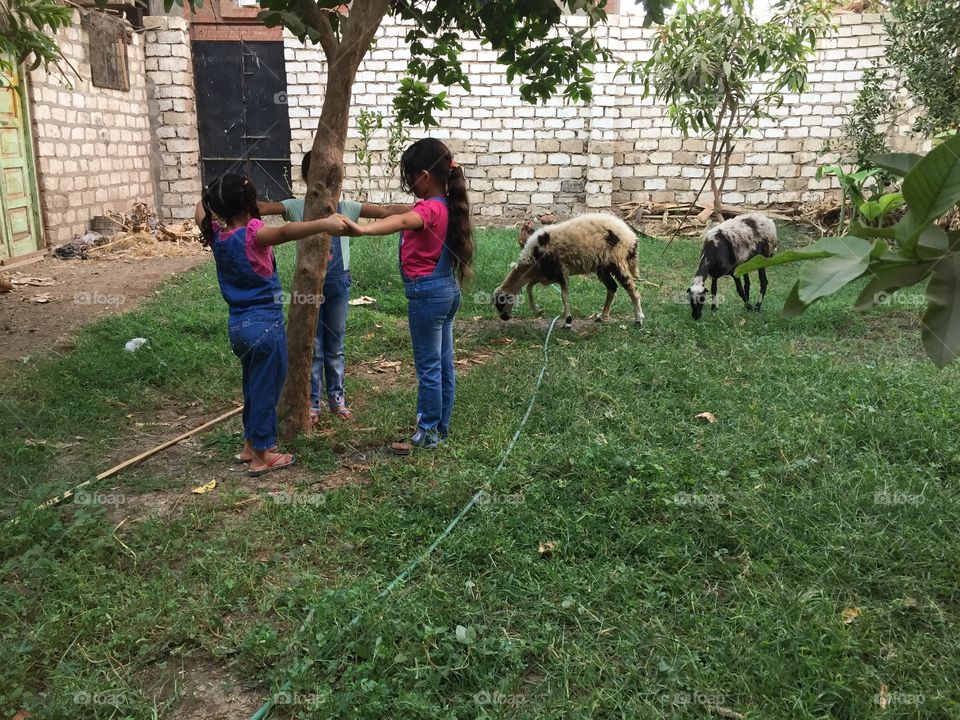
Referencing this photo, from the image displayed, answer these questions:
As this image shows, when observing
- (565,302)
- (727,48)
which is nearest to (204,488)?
(565,302)

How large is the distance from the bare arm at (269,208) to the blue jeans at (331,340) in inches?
21.8

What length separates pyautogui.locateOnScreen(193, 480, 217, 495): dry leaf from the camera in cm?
414

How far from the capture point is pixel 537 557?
3408mm

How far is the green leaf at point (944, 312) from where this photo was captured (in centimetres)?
97

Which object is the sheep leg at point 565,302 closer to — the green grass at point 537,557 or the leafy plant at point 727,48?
the green grass at point 537,557

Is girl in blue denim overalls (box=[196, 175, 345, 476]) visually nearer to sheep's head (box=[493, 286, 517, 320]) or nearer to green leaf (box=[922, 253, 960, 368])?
green leaf (box=[922, 253, 960, 368])

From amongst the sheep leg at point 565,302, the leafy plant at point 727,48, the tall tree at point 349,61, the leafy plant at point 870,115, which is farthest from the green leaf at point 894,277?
the leafy plant at point 870,115

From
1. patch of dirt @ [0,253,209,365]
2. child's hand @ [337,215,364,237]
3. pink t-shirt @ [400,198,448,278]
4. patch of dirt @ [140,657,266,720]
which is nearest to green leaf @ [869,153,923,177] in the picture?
patch of dirt @ [140,657,266,720]

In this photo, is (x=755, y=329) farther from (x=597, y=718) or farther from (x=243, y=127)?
(x=243, y=127)

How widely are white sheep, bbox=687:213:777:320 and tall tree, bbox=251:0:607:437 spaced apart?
2.84 m

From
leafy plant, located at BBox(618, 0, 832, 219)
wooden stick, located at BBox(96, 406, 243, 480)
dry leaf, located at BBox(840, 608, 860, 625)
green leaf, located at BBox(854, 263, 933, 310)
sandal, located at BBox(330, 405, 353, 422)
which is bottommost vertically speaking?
dry leaf, located at BBox(840, 608, 860, 625)

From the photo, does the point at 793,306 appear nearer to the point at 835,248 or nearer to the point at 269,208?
the point at 835,248

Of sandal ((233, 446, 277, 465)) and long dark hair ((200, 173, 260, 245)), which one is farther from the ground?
long dark hair ((200, 173, 260, 245))

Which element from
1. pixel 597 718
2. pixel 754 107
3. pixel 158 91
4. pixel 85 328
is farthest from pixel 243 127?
pixel 597 718
